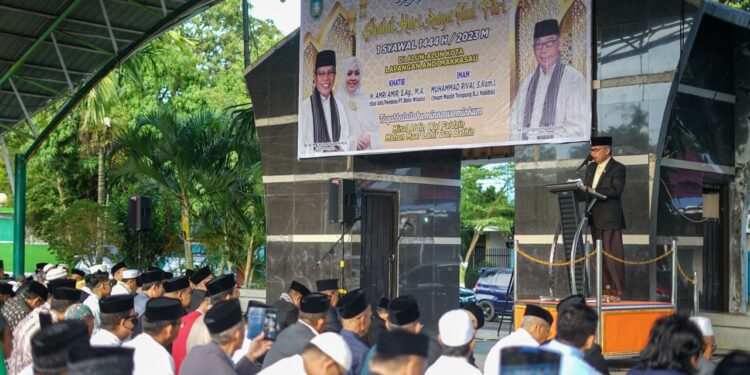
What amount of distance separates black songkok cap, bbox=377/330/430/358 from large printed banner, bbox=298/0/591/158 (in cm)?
946

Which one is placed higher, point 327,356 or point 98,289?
point 327,356

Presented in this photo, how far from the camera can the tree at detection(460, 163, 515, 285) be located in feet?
132

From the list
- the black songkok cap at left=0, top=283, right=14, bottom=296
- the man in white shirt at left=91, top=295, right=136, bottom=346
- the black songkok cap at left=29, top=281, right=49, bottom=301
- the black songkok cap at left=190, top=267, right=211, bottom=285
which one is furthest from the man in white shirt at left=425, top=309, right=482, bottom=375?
the black songkok cap at left=0, top=283, right=14, bottom=296

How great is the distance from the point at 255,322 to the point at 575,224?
22.7 feet

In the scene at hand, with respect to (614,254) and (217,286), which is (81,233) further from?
(217,286)

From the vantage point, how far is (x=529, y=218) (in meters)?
14.8

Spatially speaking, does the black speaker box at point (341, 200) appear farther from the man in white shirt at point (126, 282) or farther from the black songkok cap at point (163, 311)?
the black songkok cap at point (163, 311)

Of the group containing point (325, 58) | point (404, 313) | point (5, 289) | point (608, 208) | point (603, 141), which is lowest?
point (5, 289)

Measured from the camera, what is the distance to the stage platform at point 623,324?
11.7 metres

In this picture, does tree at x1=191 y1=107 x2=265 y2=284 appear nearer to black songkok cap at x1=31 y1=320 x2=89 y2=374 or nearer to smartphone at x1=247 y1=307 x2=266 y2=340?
smartphone at x1=247 y1=307 x2=266 y2=340

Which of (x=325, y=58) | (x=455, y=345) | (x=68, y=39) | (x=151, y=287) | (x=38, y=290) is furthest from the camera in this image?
(x=68, y=39)

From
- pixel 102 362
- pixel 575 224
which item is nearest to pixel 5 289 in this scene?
pixel 575 224

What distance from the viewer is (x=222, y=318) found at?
243 inches

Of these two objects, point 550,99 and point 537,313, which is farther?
point 550,99
